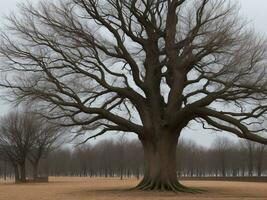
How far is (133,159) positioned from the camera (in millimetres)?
101750

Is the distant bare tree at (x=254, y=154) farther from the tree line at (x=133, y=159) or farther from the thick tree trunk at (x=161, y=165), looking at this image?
the thick tree trunk at (x=161, y=165)

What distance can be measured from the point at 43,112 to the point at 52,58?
3275 millimetres

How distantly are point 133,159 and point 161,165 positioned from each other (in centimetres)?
7354

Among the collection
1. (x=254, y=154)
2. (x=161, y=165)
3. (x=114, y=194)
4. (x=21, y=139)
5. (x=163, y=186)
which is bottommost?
(x=114, y=194)

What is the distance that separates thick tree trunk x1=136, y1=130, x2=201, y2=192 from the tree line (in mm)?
58013

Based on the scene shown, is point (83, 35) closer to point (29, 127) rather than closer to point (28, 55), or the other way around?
point (28, 55)

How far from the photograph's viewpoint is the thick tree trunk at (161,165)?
2831cm

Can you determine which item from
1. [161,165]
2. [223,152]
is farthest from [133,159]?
[161,165]

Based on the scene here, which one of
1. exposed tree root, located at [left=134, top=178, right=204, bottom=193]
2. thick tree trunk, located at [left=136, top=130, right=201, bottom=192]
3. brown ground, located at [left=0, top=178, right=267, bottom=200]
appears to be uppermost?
thick tree trunk, located at [left=136, top=130, right=201, bottom=192]

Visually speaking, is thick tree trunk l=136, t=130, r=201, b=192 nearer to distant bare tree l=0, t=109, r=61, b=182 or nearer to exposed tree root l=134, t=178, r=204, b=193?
exposed tree root l=134, t=178, r=204, b=193

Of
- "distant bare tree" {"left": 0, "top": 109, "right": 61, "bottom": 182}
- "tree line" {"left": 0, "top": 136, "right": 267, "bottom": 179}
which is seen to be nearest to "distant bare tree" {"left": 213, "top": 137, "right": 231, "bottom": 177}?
"tree line" {"left": 0, "top": 136, "right": 267, "bottom": 179}

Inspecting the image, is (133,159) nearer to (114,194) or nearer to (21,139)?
(21,139)

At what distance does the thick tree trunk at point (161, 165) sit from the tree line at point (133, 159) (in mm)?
58013

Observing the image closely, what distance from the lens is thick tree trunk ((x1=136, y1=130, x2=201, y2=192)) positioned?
28.3m
